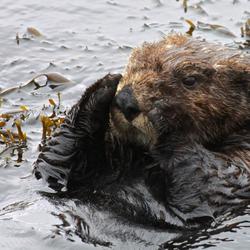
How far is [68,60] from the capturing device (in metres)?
8.71

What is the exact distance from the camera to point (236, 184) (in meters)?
5.38

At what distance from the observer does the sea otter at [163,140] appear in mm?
5285

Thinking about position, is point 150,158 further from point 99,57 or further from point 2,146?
point 99,57

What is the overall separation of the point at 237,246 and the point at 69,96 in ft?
10.3

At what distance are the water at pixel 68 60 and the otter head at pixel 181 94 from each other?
637 mm

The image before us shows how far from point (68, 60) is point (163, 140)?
350cm

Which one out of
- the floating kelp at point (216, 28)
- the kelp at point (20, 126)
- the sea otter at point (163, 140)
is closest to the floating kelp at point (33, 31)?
the kelp at point (20, 126)

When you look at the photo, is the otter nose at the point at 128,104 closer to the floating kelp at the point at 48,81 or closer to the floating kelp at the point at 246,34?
the floating kelp at the point at 48,81

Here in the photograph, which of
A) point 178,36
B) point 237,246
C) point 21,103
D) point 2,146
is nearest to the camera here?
point 237,246

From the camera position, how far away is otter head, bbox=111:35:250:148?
17.1 feet

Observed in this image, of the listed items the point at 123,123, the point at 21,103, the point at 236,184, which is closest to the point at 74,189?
the point at 123,123

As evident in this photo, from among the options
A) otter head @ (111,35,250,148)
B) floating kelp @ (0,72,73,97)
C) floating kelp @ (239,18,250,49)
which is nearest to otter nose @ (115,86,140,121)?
otter head @ (111,35,250,148)

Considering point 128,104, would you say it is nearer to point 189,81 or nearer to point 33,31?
point 189,81

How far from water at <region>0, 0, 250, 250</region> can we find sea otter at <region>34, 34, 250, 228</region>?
0.18 metres
